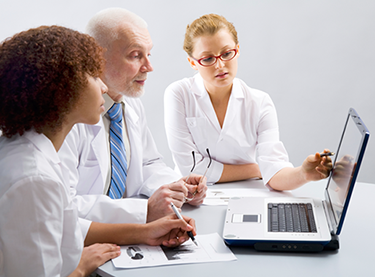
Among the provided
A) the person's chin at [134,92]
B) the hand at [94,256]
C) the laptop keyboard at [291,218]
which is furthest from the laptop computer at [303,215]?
the person's chin at [134,92]

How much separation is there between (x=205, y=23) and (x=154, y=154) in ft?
2.46

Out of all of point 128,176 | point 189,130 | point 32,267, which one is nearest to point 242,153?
point 189,130

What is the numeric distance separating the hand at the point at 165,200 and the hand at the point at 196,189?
0.16ft

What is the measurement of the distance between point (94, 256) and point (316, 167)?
1.00 m

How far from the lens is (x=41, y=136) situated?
99 centimetres

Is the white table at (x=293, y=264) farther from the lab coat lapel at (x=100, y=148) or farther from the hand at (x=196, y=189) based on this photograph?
the lab coat lapel at (x=100, y=148)

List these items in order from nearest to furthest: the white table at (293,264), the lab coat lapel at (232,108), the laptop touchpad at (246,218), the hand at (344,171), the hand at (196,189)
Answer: the white table at (293,264) < the hand at (344,171) < the laptop touchpad at (246,218) < the hand at (196,189) < the lab coat lapel at (232,108)

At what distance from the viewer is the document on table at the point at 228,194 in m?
1.62

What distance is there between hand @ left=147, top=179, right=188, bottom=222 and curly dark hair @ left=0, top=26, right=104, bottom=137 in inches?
21.3

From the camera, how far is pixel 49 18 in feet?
10.9

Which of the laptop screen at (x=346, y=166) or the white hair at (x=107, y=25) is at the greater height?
the white hair at (x=107, y=25)

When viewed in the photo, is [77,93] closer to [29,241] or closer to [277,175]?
[29,241]

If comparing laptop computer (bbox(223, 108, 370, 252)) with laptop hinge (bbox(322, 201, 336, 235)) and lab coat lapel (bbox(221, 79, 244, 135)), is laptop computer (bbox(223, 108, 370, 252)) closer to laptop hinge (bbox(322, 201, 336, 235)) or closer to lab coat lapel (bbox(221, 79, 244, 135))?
laptop hinge (bbox(322, 201, 336, 235))

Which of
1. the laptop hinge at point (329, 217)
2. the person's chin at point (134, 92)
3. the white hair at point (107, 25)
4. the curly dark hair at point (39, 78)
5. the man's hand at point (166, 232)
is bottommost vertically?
the man's hand at point (166, 232)
